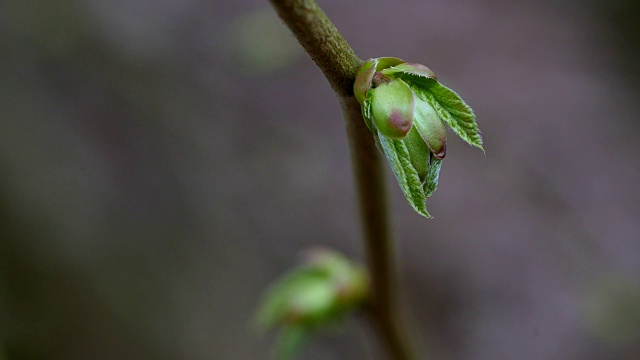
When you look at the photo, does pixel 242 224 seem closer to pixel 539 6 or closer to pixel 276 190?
pixel 276 190

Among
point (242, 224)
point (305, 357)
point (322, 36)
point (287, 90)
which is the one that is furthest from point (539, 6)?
point (322, 36)

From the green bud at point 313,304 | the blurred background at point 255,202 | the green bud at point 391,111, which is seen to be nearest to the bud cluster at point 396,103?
the green bud at point 391,111

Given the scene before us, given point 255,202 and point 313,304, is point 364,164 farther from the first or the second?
point 255,202

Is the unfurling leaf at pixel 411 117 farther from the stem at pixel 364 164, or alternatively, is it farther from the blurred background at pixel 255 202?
the blurred background at pixel 255 202

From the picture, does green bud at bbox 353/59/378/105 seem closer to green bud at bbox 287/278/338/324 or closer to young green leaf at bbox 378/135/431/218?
young green leaf at bbox 378/135/431/218

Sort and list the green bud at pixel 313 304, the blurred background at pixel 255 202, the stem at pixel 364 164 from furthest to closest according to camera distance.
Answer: the blurred background at pixel 255 202 < the green bud at pixel 313 304 < the stem at pixel 364 164

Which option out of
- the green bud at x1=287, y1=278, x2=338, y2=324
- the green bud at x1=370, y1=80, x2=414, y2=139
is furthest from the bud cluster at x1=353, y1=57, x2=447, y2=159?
the green bud at x1=287, y1=278, x2=338, y2=324

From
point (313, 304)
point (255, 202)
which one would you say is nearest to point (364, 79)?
point (313, 304)
